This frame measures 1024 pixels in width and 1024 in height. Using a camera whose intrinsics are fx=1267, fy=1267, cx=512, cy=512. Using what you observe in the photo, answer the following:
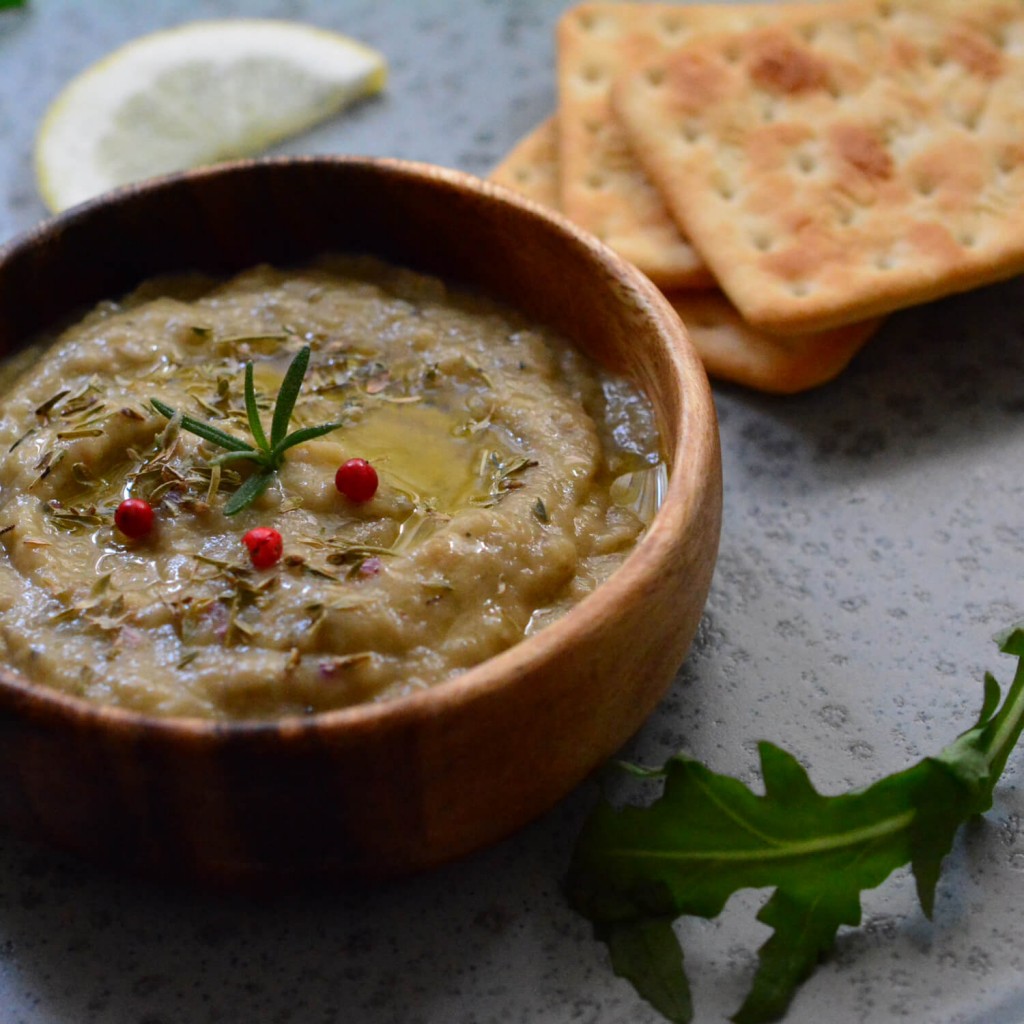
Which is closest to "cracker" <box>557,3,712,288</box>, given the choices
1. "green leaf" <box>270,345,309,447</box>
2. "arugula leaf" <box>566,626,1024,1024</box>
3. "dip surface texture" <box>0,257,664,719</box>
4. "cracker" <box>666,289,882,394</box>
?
"cracker" <box>666,289,882,394</box>

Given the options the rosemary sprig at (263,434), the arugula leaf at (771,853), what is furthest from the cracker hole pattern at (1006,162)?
the rosemary sprig at (263,434)

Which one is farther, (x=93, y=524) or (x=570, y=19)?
(x=570, y=19)

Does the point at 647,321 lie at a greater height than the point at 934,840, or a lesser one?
greater

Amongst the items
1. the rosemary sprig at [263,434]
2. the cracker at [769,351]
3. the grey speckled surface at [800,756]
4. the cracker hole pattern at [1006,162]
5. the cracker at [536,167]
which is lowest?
the grey speckled surface at [800,756]

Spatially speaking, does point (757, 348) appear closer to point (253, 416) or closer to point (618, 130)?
point (618, 130)

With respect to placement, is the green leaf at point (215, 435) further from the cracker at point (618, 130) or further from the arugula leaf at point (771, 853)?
the cracker at point (618, 130)

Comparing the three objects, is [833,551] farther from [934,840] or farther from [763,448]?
[934,840]

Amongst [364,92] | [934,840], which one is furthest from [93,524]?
[364,92]
